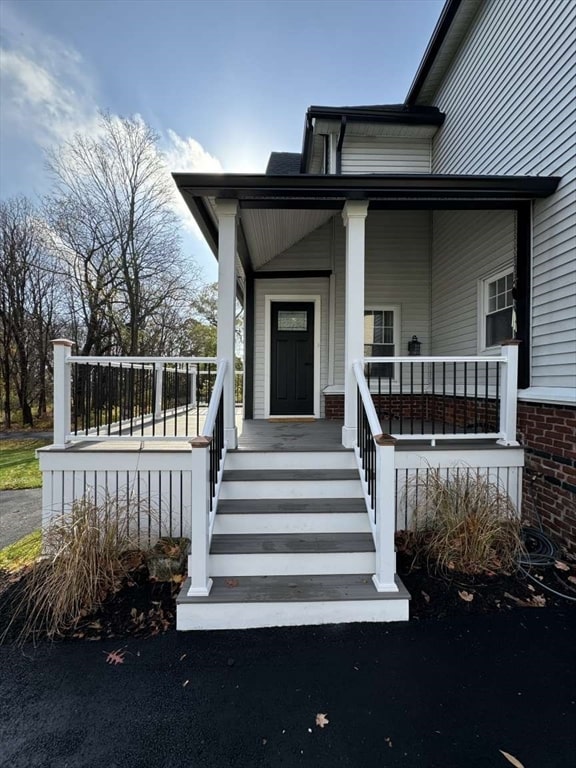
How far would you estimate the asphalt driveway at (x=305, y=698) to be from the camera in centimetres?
165

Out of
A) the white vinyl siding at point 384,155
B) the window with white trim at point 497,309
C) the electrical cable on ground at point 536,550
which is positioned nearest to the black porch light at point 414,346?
the window with white trim at point 497,309

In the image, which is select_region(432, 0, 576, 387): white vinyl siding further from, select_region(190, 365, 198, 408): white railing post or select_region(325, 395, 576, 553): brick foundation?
select_region(190, 365, 198, 408): white railing post

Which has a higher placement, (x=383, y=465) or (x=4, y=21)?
(x=4, y=21)

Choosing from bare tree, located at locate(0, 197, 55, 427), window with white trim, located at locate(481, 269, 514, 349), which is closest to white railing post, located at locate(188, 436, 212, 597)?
window with white trim, located at locate(481, 269, 514, 349)

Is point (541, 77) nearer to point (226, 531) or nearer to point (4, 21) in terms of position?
point (226, 531)

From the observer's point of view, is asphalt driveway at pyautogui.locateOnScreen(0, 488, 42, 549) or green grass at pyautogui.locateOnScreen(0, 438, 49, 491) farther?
green grass at pyautogui.locateOnScreen(0, 438, 49, 491)

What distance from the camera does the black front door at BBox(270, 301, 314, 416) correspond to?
253 inches

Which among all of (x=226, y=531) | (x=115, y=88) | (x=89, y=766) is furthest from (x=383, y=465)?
(x=115, y=88)

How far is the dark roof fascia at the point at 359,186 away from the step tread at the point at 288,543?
10.9 ft

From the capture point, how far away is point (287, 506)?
3.19 metres

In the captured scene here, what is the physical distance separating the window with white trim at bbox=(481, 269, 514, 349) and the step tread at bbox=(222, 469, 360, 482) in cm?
284

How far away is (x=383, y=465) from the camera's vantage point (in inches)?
107

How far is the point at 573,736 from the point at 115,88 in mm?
17195

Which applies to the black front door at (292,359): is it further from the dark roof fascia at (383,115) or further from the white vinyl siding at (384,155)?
the dark roof fascia at (383,115)
